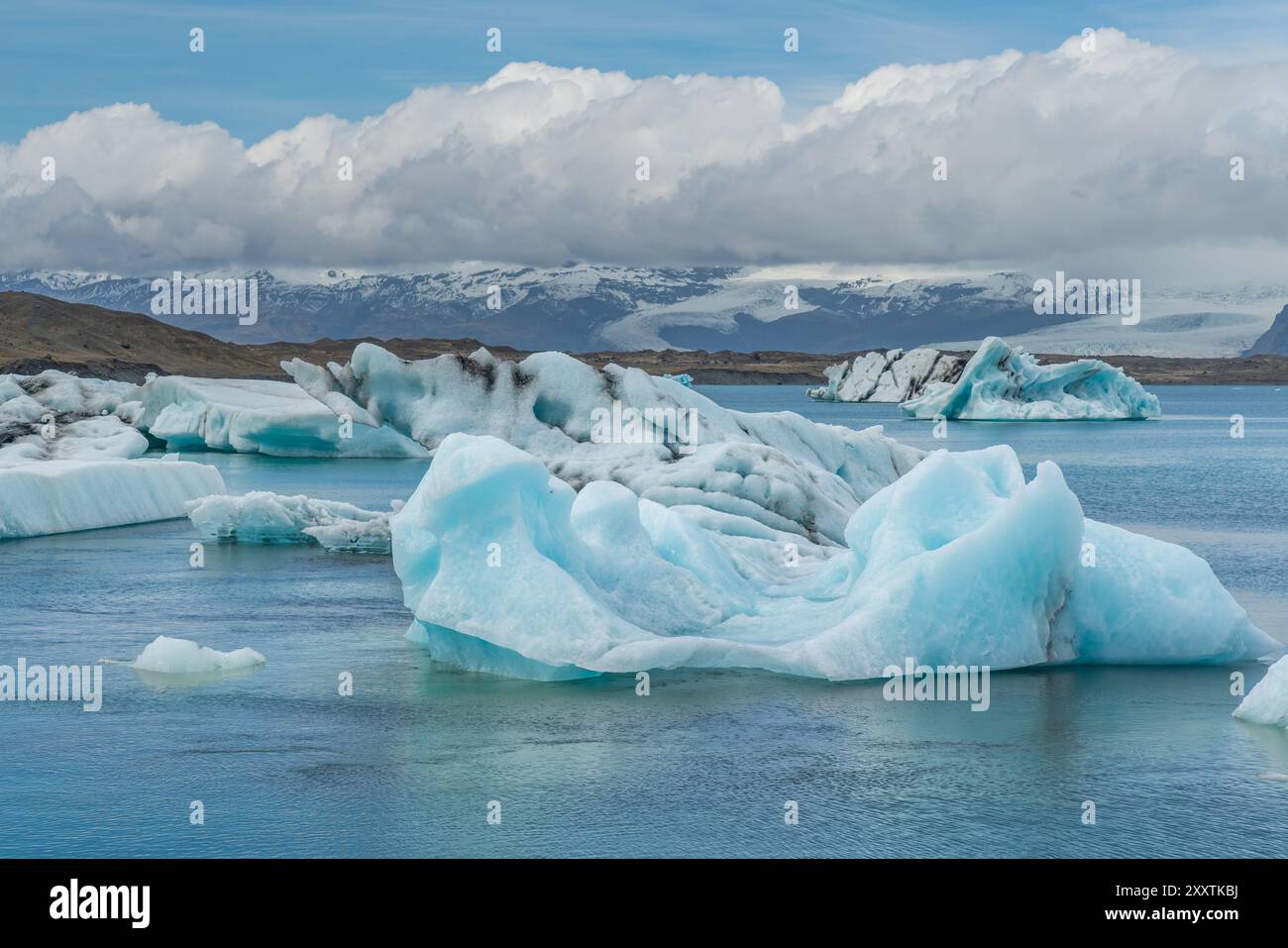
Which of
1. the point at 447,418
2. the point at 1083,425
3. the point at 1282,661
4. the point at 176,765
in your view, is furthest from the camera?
the point at 1083,425

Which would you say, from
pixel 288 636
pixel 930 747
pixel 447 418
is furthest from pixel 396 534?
pixel 447 418

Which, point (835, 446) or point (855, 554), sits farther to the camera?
point (835, 446)

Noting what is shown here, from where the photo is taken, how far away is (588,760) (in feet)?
28.4

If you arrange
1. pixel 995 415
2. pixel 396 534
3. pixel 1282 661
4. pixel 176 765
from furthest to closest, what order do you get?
pixel 995 415 → pixel 396 534 → pixel 1282 661 → pixel 176 765

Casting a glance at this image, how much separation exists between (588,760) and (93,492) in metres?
15.2

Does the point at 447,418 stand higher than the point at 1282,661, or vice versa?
the point at 447,418

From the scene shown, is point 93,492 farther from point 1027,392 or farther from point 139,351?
point 139,351

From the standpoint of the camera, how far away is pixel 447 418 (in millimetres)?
27938

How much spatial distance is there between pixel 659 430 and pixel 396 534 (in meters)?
10.0

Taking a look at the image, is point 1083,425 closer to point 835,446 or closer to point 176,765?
point 835,446

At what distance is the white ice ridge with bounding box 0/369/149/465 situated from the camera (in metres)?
27.4

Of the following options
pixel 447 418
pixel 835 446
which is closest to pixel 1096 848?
pixel 835 446

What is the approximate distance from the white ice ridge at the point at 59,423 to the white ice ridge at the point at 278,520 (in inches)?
249

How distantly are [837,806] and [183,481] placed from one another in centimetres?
1814
